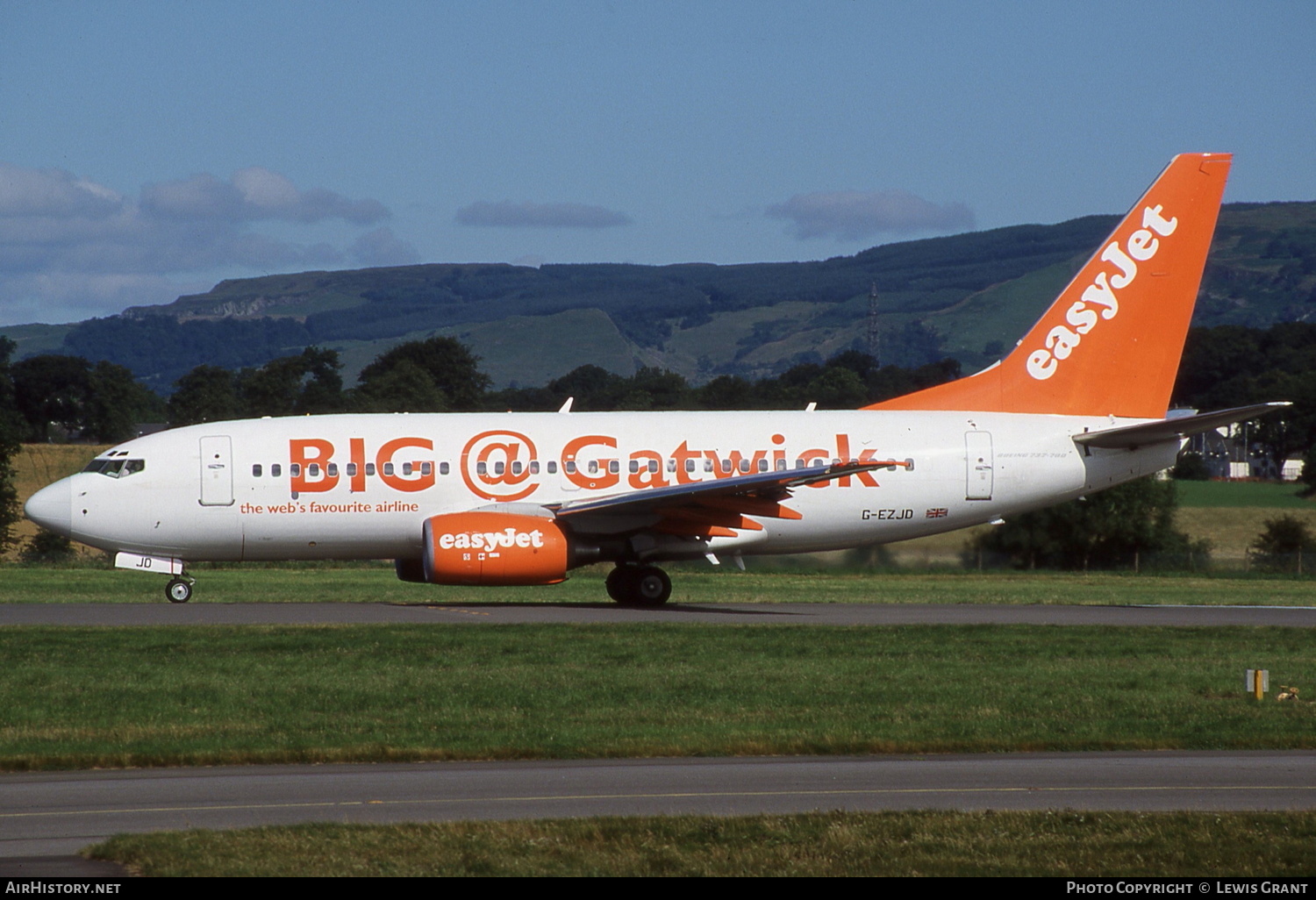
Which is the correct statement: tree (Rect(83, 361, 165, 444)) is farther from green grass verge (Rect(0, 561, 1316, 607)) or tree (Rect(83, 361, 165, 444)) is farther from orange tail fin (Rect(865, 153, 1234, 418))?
orange tail fin (Rect(865, 153, 1234, 418))

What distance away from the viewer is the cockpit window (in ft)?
97.1

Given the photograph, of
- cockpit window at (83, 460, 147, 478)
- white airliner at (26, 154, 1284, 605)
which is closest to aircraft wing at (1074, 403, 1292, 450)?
white airliner at (26, 154, 1284, 605)

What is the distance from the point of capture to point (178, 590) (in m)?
30.4

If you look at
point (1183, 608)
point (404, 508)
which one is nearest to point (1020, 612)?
point (1183, 608)

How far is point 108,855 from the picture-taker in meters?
10.4

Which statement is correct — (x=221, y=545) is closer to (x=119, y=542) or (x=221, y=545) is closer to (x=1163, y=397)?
(x=119, y=542)

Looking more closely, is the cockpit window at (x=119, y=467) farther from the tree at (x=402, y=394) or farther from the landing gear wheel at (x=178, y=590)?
the tree at (x=402, y=394)

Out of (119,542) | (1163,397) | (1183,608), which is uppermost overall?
(1163,397)

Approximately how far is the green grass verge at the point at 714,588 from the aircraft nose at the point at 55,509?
3026mm

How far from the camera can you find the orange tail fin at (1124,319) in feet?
106

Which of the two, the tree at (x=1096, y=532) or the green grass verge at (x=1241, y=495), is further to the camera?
the green grass verge at (x=1241, y=495)

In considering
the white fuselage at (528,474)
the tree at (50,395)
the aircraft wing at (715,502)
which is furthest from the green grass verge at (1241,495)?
the tree at (50,395)

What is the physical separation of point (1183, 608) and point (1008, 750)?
18403 mm

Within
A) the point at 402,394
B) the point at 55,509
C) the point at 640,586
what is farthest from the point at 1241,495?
the point at 55,509
